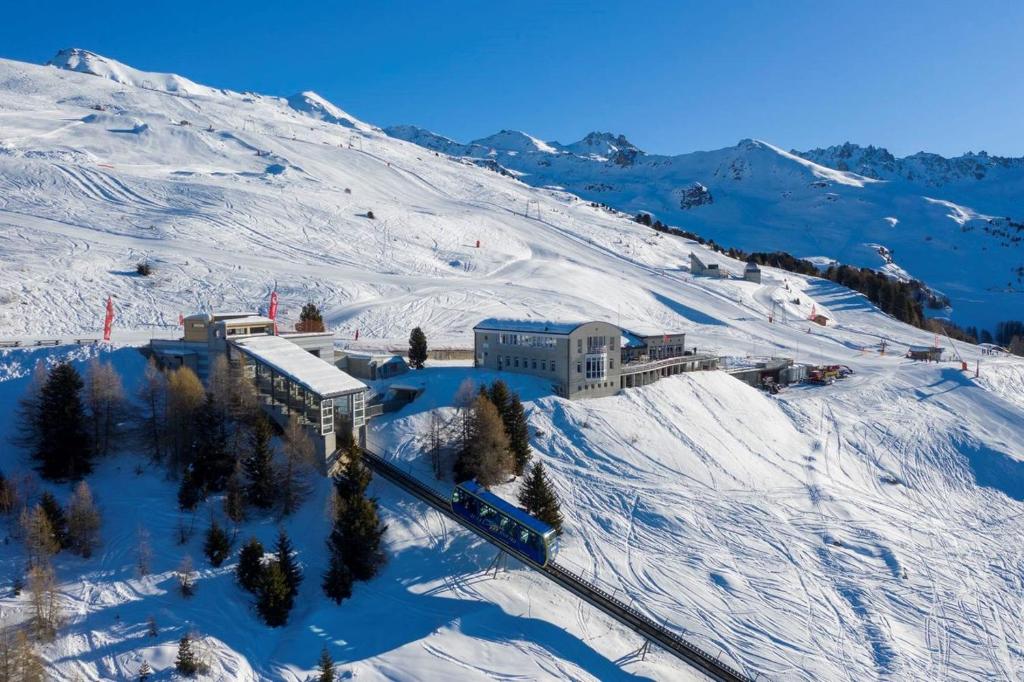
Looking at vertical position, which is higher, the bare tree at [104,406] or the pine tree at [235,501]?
the bare tree at [104,406]

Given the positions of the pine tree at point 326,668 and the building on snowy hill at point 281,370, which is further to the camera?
the building on snowy hill at point 281,370

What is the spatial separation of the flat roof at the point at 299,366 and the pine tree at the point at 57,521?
1000cm

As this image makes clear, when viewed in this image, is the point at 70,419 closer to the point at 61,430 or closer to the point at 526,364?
the point at 61,430

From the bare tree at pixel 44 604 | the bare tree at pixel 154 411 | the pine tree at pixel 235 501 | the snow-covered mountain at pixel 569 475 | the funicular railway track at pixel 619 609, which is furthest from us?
the bare tree at pixel 154 411

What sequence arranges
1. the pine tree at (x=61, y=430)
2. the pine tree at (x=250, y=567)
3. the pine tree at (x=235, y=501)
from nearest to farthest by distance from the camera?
1. the pine tree at (x=250, y=567)
2. the pine tree at (x=235, y=501)
3. the pine tree at (x=61, y=430)

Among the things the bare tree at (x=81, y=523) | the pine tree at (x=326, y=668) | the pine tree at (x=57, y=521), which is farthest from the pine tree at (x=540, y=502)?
the pine tree at (x=57, y=521)

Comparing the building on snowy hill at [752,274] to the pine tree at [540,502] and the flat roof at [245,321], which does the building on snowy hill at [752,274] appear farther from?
the flat roof at [245,321]

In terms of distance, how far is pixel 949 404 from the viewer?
52094mm

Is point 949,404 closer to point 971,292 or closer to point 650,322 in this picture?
point 650,322

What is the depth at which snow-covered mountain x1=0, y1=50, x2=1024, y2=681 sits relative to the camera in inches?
896

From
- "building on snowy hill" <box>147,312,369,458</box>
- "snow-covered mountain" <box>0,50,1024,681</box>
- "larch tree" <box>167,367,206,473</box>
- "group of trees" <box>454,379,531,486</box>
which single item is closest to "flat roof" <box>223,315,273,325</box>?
"building on snowy hill" <box>147,312,369,458</box>

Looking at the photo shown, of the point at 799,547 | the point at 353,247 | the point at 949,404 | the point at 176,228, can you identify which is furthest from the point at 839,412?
the point at 176,228

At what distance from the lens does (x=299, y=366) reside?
31.7 metres

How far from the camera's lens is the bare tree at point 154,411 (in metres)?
28.9
